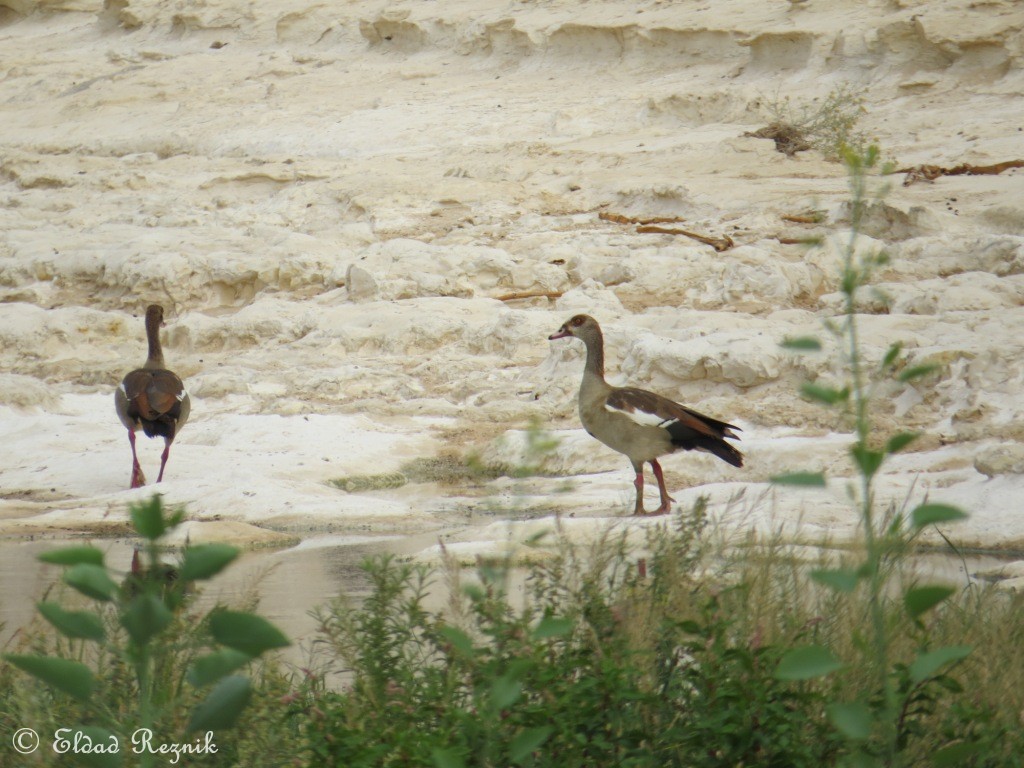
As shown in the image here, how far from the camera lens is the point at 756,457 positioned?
30.5ft

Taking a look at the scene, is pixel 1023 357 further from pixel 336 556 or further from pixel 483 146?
pixel 483 146

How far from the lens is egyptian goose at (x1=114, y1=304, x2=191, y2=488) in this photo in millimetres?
9555

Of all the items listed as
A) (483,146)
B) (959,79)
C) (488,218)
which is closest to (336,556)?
(488,218)

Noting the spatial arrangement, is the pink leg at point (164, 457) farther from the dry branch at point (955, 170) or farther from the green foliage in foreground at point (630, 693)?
the dry branch at point (955, 170)

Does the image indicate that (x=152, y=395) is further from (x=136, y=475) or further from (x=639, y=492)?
(x=639, y=492)

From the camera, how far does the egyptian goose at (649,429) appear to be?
813 centimetres

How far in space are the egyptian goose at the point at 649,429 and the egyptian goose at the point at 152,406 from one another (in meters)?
3.10

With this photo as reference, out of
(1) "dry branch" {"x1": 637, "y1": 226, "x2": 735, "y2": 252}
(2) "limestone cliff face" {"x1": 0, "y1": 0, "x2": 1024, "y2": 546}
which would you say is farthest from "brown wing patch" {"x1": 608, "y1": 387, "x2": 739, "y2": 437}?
(1) "dry branch" {"x1": 637, "y1": 226, "x2": 735, "y2": 252}

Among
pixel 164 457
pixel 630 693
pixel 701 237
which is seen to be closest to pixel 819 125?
pixel 701 237

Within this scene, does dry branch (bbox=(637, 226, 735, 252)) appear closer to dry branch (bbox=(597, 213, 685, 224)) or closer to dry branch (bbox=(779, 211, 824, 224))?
dry branch (bbox=(597, 213, 685, 224))

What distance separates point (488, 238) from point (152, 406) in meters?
6.26

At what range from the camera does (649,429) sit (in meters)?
8.20

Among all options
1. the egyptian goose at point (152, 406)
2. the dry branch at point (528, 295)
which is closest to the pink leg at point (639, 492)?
the egyptian goose at point (152, 406)

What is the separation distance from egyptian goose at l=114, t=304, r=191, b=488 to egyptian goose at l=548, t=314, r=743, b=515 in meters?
3.10
